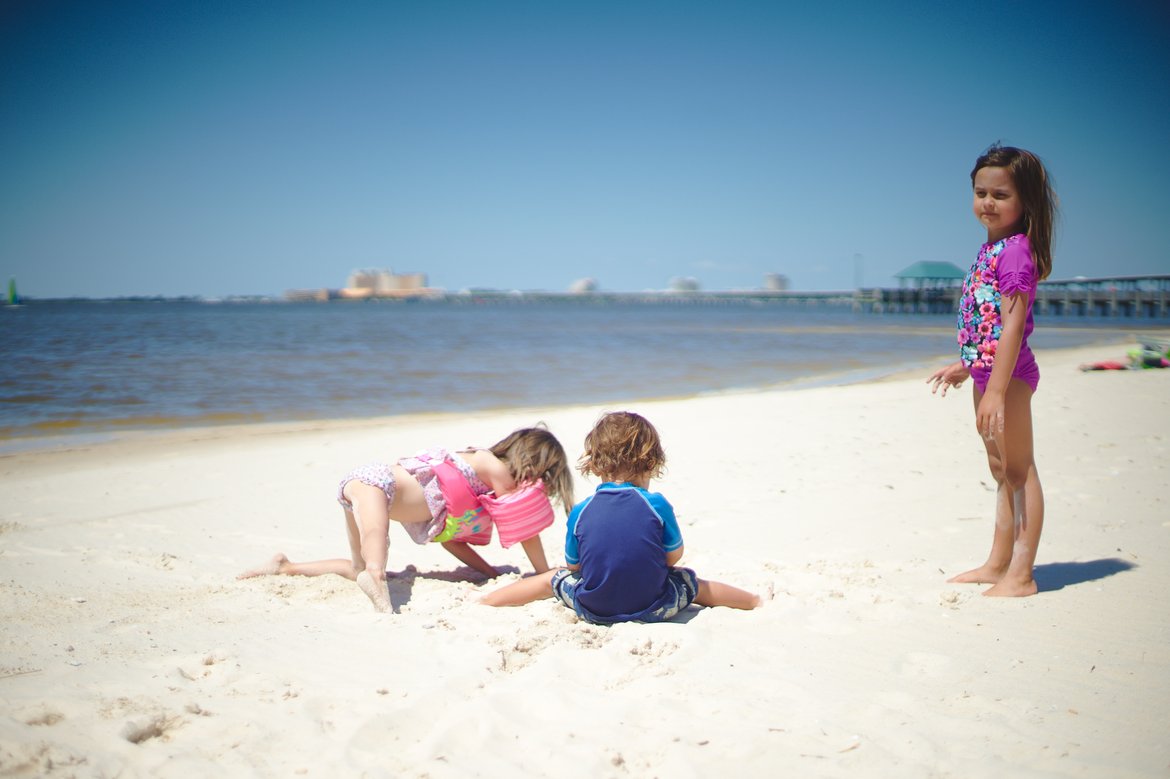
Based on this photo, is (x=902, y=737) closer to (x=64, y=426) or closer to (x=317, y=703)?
(x=317, y=703)

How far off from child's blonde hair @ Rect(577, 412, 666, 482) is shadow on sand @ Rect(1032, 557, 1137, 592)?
1806mm

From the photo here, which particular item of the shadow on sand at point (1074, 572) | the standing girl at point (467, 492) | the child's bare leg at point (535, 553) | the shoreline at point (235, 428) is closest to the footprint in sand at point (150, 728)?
the standing girl at point (467, 492)

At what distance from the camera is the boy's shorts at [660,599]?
120 inches

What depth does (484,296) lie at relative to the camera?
17312 centimetres

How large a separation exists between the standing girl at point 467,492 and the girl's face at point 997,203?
2.04 meters

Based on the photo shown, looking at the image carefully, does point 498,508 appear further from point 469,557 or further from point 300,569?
point 300,569

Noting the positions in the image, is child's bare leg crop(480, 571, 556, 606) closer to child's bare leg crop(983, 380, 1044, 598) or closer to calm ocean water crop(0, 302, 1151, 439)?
child's bare leg crop(983, 380, 1044, 598)

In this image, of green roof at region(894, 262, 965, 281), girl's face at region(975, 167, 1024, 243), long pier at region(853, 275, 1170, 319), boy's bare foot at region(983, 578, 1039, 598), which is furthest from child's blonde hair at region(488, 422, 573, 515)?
green roof at region(894, 262, 965, 281)

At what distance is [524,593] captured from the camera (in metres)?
3.31

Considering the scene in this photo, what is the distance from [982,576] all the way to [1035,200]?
5.22ft

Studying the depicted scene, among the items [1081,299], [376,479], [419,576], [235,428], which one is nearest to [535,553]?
[419,576]

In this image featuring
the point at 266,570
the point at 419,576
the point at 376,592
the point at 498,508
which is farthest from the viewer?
the point at 419,576

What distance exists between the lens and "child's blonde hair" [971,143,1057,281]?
3.09 metres

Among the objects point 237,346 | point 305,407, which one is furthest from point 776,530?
point 237,346
